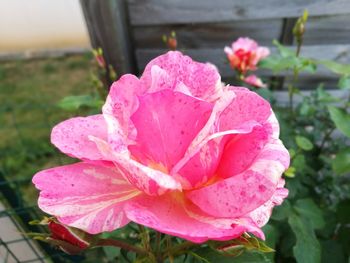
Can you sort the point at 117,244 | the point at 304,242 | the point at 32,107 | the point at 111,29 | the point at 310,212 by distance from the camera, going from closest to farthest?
the point at 117,244, the point at 304,242, the point at 310,212, the point at 111,29, the point at 32,107

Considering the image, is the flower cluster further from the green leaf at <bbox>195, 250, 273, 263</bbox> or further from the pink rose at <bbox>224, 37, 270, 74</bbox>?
the green leaf at <bbox>195, 250, 273, 263</bbox>

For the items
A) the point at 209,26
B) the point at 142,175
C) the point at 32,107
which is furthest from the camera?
the point at 32,107

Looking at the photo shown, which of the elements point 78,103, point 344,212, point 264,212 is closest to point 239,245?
point 264,212

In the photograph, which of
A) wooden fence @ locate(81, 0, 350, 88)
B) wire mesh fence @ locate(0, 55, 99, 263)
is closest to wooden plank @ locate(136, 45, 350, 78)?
wooden fence @ locate(81, 0, 350, 88)

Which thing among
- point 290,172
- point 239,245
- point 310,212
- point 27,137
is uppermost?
point 239,245

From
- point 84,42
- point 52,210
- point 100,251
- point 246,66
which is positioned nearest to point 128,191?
point 52,210

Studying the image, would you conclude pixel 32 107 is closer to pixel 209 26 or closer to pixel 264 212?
pixel 209 26
